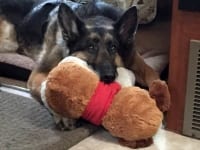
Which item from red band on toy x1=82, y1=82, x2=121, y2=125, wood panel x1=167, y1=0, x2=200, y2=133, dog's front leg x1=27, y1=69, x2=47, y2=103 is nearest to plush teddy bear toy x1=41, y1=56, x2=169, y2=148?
red band on toy x1=82, y1=82, x2=121, y2=125

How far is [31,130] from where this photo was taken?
4.91 feet

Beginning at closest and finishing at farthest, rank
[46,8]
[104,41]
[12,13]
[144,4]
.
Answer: [104,41], [144,4], [46,8], [12,13]

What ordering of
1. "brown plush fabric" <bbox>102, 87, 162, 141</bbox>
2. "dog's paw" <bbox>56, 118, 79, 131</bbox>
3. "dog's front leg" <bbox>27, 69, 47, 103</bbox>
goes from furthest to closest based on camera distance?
"dog's front leg" <bbox>27, 69, 47, 103</bbox>, "dog's paw" <bbox>56, 118, 79, 131</bbox>, "brown plush fabric" <bbox>102, 87, 162, 141</bbox>

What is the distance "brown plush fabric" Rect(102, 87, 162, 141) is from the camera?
1.33 meters

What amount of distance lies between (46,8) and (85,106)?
0.88m

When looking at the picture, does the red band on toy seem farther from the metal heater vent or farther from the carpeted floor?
the metal heater vent

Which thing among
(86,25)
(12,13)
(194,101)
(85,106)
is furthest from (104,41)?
(12,13)

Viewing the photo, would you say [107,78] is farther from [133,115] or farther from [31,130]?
[31,130]

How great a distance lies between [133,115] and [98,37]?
0.38 metres

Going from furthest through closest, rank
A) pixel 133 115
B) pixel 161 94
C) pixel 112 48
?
pixel 112 48
pixel 161 94
pixel 133 115

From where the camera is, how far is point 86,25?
62.6 inches

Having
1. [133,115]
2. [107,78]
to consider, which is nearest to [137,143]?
[133,115]

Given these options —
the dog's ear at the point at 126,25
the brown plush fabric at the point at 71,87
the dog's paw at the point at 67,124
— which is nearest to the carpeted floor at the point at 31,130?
the dog's paw at the point at 67,124

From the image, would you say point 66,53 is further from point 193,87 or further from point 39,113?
point 193,87
